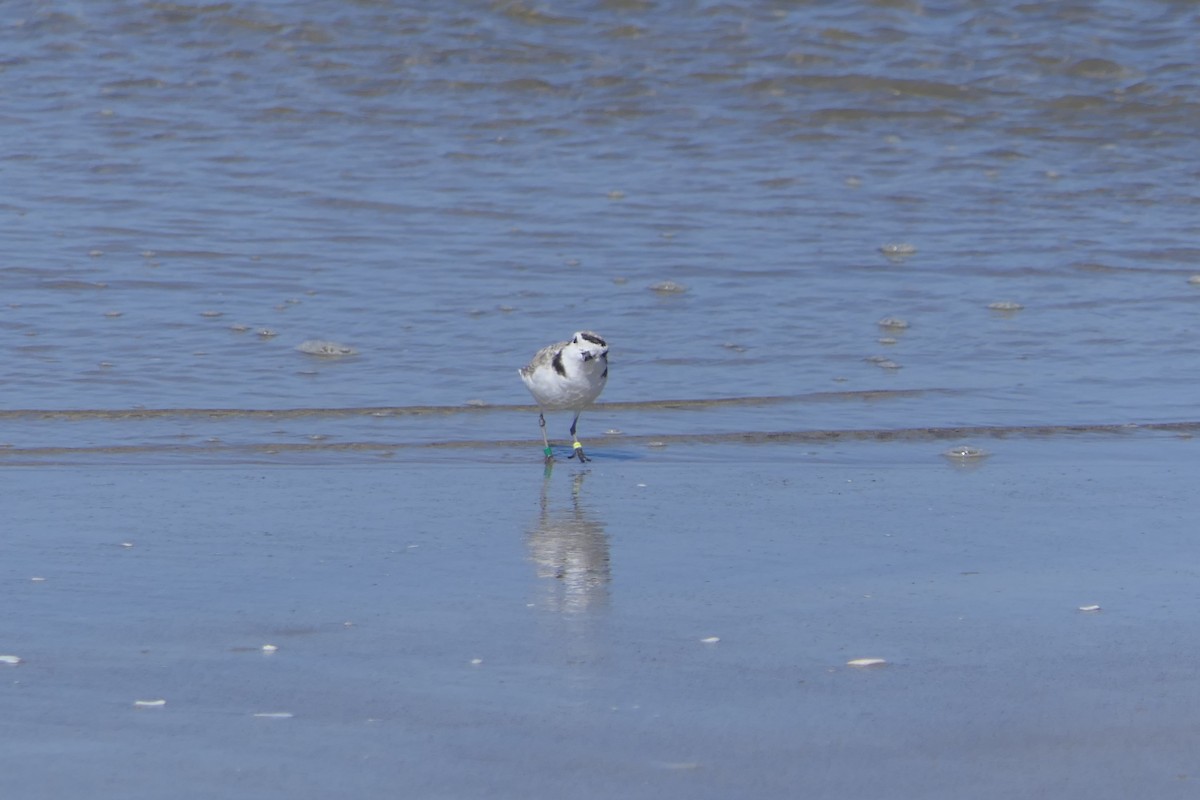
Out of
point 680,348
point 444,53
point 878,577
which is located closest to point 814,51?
point 444,53

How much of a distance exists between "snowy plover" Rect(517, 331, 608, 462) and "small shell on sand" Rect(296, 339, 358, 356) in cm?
196

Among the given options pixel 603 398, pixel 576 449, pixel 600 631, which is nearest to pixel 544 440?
pixel 576 449

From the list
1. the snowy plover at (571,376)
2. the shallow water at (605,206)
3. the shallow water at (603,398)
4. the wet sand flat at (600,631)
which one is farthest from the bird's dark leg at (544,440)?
the wet sand flat at (600,631)

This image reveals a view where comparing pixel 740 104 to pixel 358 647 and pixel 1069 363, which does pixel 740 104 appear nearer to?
pixel 1069 363

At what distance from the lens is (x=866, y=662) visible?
15.3 feet

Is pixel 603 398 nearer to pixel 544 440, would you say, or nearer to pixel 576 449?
pixel 544 440

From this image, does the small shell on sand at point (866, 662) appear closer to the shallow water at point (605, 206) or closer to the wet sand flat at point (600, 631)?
the wet sand flat at point (600, 631)

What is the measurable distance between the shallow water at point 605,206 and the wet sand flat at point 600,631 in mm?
1589

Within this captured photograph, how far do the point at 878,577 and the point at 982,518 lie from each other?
3.35ft

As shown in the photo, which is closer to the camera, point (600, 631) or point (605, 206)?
point (600, 631)

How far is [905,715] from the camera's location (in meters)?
4.25

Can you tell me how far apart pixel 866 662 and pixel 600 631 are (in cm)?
77

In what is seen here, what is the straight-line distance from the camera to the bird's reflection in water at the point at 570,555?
5.37 meters

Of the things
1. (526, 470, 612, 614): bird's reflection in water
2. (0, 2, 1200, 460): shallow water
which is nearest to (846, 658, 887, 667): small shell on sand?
(526, 470, 612, 614): bird's reflection in water
